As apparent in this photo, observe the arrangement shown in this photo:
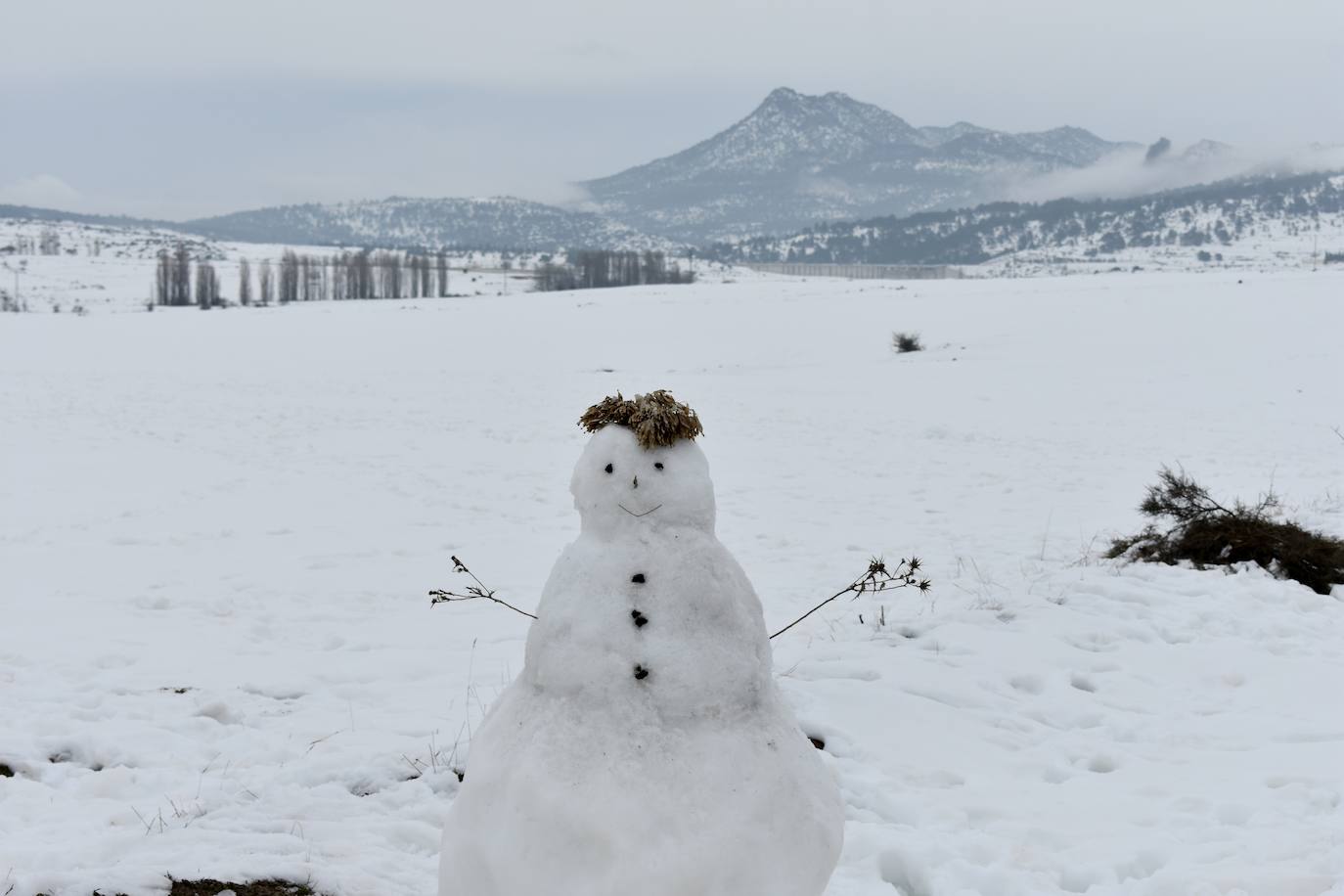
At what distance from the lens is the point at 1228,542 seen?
9.28 m

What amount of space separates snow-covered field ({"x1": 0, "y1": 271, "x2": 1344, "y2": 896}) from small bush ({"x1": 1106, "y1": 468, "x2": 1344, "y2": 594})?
0.43 m

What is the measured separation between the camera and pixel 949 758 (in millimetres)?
5641

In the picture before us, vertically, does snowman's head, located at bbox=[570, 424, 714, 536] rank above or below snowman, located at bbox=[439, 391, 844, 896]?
above

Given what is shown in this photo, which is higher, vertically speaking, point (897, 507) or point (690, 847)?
point (690, 847)

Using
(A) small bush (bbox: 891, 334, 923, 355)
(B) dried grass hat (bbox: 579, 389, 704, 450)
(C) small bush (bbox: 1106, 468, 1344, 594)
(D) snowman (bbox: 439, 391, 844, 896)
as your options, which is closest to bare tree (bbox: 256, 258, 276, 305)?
(A) small bush (bbox: 891, 334, 923, 355)

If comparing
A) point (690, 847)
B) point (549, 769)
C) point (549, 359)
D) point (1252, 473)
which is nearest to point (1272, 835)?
point (690, 847)

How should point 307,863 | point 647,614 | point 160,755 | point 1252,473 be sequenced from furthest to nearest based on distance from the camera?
point 1252,473 → point 160,755 → point 307,863 → point 647,614

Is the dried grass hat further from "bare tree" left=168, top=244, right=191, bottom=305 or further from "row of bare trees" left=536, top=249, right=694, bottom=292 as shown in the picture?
"row of bare trees" left=536, top=249, right=694, bottom=292

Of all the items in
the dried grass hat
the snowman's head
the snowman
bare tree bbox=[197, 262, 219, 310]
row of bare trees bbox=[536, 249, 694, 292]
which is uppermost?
row of bare trees bbox=[536, 249, 694, 292]

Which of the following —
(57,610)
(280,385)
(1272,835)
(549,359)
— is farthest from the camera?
(549,359)

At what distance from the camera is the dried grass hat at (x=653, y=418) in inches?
115

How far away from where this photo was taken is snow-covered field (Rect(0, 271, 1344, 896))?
A: 15.2 feet

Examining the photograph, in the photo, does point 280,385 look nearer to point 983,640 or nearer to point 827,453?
point 827,453

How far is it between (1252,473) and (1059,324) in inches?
993
